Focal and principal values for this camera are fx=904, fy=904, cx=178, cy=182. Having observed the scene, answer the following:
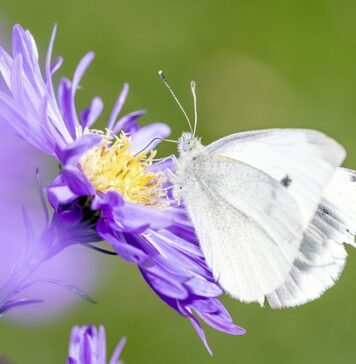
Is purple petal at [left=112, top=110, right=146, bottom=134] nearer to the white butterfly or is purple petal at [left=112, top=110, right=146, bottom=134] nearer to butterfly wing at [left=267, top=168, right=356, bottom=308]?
the white butterfly

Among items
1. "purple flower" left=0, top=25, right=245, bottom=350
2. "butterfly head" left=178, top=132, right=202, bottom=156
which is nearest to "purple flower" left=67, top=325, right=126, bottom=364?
"purple flower" left=0, top=25, right=245, bottom=350

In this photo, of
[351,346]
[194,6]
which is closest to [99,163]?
[351,346]

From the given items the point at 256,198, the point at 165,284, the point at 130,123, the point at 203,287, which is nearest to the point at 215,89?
the point at 130,123

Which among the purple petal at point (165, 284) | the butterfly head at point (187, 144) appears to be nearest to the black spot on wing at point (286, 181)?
the butterfly head at point (187, 144)

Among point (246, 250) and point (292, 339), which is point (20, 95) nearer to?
point (246, 250)

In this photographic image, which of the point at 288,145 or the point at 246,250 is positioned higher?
the point at 288,145
